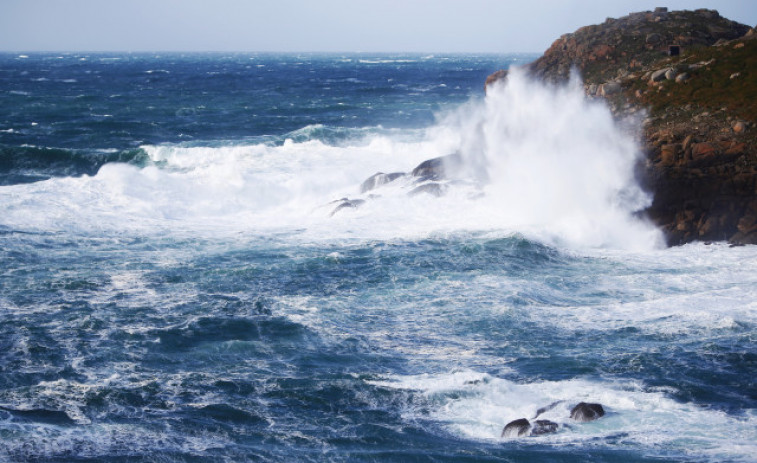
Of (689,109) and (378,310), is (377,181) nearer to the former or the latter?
(689,109)

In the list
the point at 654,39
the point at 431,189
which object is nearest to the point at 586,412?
the point at 431,189

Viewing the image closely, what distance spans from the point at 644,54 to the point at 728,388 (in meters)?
23.3

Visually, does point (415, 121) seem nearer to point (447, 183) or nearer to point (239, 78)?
point (447, 183)

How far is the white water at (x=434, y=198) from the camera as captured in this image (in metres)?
26.0

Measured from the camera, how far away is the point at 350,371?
1533 cm

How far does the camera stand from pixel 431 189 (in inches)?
1230

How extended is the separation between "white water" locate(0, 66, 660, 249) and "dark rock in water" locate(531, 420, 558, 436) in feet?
41.6

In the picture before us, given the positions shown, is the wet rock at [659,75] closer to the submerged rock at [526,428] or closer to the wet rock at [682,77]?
the wet rock at [682,77]

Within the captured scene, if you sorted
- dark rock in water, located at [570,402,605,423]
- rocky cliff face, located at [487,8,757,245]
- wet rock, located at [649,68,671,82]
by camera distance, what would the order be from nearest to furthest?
dark rock in water, located at [570,402,605,423], rocky cliff face, located at [487,8,757,245], wet rock, located at [649,68,671,82]

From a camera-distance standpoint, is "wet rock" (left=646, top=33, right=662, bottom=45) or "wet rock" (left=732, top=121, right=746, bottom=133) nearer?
"wet rock" (left=732, top=121, right=746, bottom=133)

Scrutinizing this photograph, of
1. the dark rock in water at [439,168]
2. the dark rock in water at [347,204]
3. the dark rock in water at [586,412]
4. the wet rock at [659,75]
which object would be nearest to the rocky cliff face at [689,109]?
the wet rock at [659,75]

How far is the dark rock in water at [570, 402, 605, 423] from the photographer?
1296 cm

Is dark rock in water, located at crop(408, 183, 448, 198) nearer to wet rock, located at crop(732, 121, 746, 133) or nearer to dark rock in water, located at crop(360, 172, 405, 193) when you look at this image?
dark rock in water, located at crop(360, 172, 405, 193)

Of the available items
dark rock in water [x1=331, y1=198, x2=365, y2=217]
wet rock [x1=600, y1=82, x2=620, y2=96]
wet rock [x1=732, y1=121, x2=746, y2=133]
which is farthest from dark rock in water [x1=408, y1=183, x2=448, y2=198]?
wet rock [x1=732, y1=121, x2=746, y2=133]
